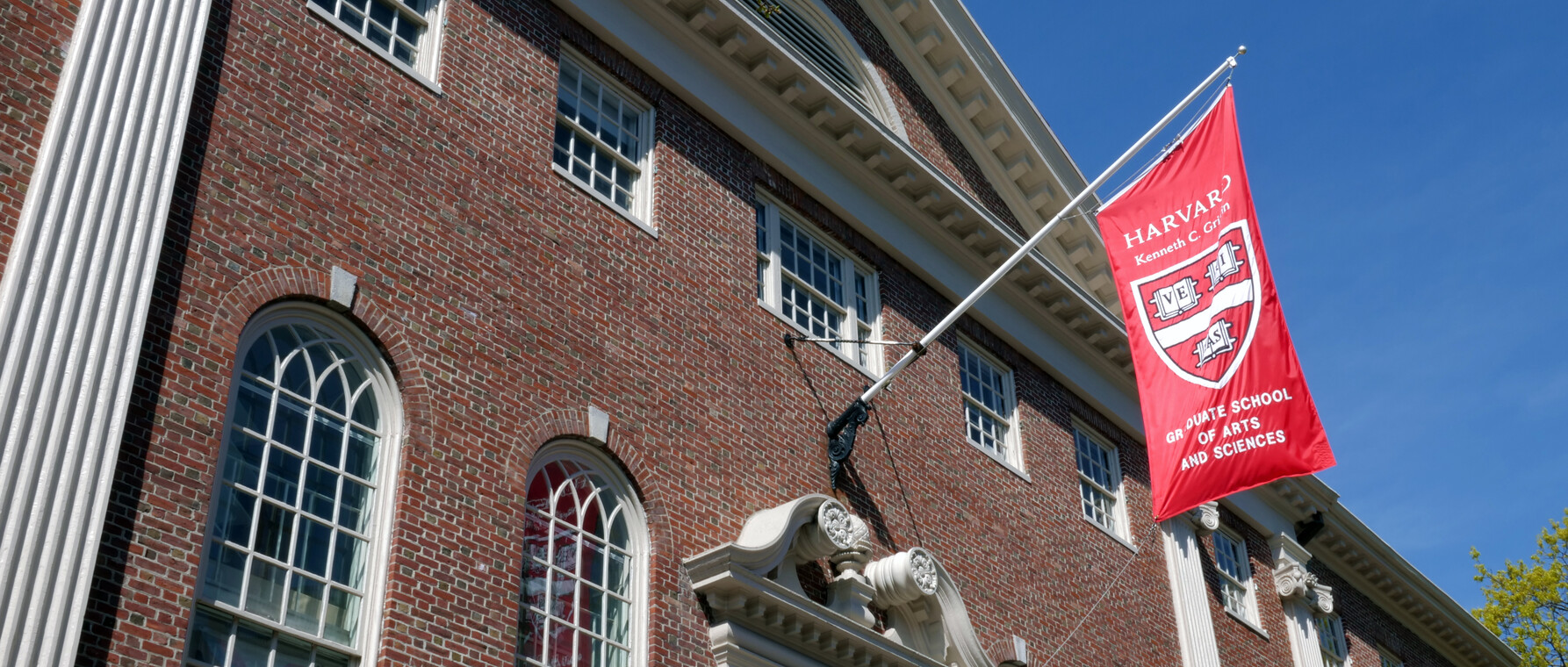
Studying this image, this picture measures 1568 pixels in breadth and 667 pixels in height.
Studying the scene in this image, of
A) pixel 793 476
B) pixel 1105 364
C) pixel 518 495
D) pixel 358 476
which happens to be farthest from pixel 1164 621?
pixel 358 476

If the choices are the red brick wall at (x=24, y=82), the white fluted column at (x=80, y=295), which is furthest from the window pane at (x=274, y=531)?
the red brick wall at (x=24, y=82)

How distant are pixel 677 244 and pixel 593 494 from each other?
3241 millimetres

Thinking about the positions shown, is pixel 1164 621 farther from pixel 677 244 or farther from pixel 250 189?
pixel 250 189

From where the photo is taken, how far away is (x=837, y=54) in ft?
68.0

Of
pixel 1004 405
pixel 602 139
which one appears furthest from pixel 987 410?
pixel 602 139

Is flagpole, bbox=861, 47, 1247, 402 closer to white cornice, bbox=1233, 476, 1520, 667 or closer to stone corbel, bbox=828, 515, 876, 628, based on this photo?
stone corbel, bbox=828, 515, 876, 628

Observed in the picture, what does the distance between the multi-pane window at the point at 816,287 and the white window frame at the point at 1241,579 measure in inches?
330

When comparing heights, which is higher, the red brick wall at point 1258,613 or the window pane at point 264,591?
the red brick wall at point 1258,613

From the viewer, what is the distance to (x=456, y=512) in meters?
11.4

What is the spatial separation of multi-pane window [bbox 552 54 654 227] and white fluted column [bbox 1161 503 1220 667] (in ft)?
33.7

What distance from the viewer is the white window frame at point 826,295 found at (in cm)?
1631

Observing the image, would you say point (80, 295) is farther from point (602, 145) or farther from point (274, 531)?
point (602, 145)

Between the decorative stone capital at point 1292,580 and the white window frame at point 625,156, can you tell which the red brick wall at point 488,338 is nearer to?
the white window frame at point 625,156

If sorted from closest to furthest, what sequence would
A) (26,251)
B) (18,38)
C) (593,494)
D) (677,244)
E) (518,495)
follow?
(26,251), (18,38), (518,495), (593,494), (677,244)
